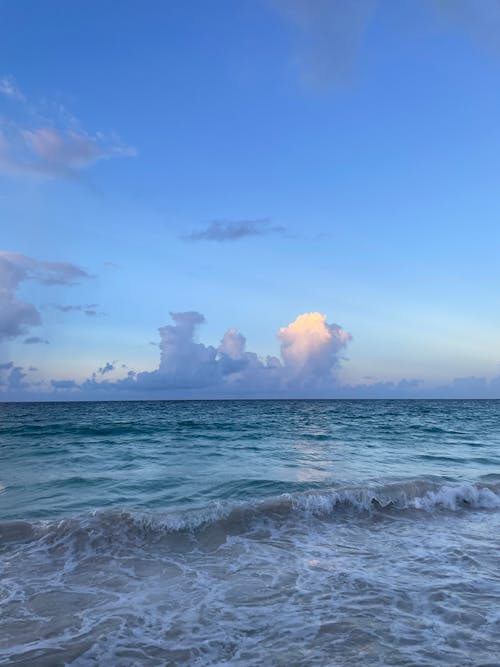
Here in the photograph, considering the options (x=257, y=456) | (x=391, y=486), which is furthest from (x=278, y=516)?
(x=257, y=456)

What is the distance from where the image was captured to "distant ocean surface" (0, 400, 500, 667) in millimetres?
5516

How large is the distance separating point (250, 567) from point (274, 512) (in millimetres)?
3400

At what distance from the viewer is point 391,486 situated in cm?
1373

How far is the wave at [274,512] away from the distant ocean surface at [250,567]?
0.04 metres

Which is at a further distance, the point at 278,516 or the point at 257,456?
the point at 257,456

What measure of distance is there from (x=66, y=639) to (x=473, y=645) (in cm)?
503

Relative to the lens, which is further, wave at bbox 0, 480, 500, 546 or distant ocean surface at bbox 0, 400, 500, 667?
wave at bbox 0, 480, 500, 546

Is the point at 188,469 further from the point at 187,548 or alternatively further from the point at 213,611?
the point at 213,611

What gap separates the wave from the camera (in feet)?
32.4

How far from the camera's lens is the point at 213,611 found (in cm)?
645

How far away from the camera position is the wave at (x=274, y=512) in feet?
32.4

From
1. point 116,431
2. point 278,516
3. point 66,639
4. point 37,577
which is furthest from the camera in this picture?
point 116,431

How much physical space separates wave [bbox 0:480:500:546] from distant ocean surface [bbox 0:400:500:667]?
0.04 m

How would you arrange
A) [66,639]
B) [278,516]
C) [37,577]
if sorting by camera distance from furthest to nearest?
[278,516] < [37,577] < [66,639]
